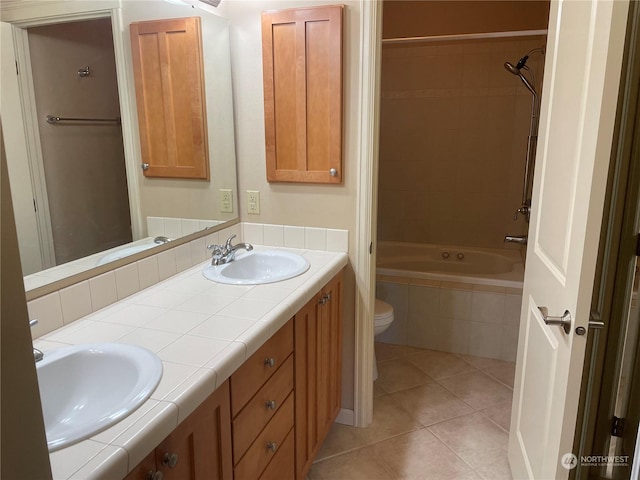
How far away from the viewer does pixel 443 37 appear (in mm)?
3482

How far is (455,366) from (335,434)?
1.02m

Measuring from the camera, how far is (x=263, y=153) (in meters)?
2.14

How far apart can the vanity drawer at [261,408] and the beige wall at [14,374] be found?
77cm

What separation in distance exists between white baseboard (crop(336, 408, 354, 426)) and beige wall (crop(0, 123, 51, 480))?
1919mm

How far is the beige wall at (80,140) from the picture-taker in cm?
129

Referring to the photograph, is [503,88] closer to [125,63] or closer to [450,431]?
[450,431]

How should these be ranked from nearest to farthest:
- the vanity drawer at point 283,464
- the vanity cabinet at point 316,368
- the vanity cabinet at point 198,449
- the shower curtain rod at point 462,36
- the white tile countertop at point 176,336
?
the white tile countertop at point 176,336 < the vanity cabinet at point 198,449 < the vanity drawer at point 283,464 < the vanity cabinet at point 316,368 < the shower curtain rod at point 462,36

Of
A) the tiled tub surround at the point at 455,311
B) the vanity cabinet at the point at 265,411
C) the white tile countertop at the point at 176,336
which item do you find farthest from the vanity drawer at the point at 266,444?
the tiled tub surround at the point at 455,311

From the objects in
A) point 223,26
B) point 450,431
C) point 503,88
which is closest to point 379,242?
point 503,88

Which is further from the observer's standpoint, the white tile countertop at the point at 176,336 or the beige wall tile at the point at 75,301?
the beige wall tile at the point at 75,301

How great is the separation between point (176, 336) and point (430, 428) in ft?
5.01

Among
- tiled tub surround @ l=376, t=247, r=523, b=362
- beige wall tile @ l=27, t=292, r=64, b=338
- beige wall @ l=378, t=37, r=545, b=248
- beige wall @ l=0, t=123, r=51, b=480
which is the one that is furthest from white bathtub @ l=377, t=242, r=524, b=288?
beige wall @ l=0, t=123, r=51, b=480

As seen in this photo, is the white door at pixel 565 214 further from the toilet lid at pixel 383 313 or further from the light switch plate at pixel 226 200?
the light switch plate at pixel 226 200

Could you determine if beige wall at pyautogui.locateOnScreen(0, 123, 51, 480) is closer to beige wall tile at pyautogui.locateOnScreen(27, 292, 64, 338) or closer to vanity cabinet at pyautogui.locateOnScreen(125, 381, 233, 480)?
vanity cabinet at pyautogui.locateOnScreen(125, 381, 233, 480)
